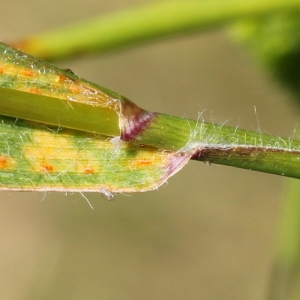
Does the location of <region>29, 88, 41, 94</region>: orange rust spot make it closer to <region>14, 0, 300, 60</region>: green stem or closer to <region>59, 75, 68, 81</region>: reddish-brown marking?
<region>59, 75, 68, 81</region>: reddish-brown marking

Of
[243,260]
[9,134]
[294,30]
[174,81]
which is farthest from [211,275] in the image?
[9,134]

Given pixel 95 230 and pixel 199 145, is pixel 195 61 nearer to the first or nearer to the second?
pixel 95 230

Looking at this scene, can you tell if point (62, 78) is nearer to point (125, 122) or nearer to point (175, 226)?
point (125, 122)

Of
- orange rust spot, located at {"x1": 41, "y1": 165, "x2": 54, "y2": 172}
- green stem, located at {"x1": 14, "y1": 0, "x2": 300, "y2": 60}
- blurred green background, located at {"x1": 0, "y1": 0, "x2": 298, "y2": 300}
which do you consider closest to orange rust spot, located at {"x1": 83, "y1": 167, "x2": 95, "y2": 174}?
orange rust spot, located at {"x1": 41, "y1": 165, "x2": 54, "y2": 172}

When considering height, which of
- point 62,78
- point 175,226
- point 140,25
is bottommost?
point 175,226

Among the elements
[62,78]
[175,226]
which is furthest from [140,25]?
[175,226]

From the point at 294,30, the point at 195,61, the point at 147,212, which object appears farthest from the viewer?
the point at 195,61
